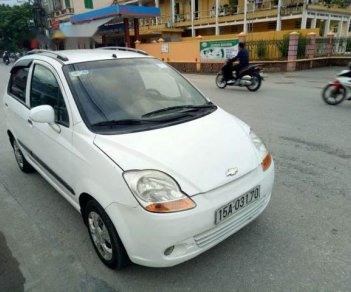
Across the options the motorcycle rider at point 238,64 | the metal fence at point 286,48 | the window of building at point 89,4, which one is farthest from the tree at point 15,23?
the motorcycle rider at point 238,64

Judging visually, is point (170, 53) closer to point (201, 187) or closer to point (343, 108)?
point (343, 108)

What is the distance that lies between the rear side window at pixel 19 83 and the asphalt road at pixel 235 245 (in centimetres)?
115

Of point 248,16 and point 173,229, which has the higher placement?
point 248,16

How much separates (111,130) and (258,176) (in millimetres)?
1250

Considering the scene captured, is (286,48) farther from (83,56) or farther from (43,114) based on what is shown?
(43,114)

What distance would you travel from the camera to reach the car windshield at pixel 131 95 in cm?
272

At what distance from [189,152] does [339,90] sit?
280 inches

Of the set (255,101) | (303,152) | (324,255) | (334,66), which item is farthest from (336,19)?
(324,255)

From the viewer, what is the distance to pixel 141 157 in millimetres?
2262

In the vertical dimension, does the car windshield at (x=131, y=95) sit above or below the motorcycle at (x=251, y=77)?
above

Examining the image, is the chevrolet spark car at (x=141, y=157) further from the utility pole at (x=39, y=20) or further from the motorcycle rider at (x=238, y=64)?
the utility pole at (x=39, y=20)

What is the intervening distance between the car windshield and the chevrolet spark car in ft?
0.03

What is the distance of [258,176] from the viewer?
2.53 m

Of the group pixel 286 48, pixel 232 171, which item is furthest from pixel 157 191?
pixel 286 48
